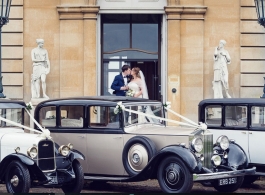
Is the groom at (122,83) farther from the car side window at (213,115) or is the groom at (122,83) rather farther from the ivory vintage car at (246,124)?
the ivory vintage car at (246,124)

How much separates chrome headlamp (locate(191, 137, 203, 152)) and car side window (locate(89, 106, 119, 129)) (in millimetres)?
1678

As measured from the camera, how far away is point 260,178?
679 inches

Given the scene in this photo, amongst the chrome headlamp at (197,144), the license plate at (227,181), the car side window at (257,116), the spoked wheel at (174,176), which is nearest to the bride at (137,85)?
the car side window at (257,116)

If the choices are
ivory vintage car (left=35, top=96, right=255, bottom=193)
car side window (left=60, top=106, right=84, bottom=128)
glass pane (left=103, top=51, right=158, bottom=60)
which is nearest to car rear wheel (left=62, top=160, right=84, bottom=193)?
ivory vintage car (left=35, top=96, right=255, bottom=193)

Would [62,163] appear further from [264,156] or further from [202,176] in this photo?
[264,156]

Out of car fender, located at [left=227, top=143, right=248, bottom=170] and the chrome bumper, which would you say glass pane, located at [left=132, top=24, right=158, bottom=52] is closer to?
car fender, located at [left=227, top=143, right=248, bottom=170]

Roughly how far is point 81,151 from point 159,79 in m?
10.9

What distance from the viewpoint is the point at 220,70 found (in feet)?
78.4

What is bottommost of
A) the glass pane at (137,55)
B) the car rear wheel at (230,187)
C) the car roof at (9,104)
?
the car rear wheel at (230,187)

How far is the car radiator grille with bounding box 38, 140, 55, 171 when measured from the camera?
1315 centimetres

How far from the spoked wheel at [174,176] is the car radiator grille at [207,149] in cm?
75

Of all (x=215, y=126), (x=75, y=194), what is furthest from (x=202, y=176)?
(x=215, y=126)

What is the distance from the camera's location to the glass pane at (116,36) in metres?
25.5

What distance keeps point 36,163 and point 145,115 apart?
8.71ft
